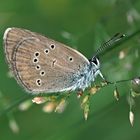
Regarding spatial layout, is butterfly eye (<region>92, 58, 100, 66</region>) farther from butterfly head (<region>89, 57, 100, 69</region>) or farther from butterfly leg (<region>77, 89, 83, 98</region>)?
butterfly leg (<region>77, 89, 83, 98</region>)

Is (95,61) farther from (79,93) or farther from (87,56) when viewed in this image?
(87,56)

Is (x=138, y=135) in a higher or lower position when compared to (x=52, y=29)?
lower

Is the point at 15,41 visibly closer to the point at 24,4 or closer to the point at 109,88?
the point at 109,88

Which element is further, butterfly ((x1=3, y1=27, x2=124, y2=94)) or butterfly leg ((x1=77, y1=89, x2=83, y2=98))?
butterfly ((x1=3, y1=27, x2=124, y2=94))

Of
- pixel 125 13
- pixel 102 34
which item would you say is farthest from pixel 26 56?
pixel 125 13

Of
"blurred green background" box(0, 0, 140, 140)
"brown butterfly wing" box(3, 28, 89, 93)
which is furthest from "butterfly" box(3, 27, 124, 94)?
"blurred green background" box(0, 0, 140, 140)

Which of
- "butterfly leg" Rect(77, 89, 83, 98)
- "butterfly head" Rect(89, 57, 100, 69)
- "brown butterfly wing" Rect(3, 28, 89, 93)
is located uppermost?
"brown butterfly wing" Rect(3, 28, 89, 93)

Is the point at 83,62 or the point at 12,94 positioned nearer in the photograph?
the point at 83,62
